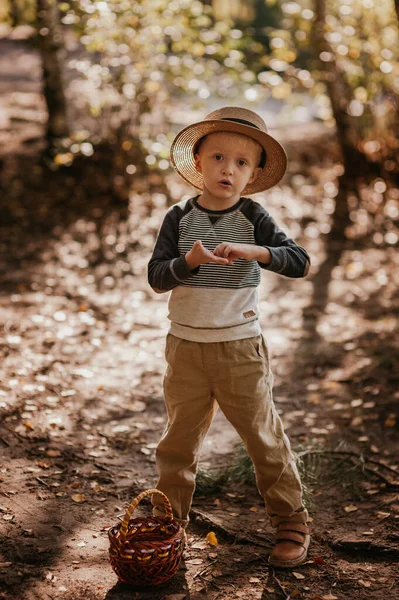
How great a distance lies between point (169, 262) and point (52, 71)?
8.23 m

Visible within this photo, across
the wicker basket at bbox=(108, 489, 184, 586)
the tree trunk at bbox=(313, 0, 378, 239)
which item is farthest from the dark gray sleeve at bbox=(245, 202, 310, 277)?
the tree trunk at bbox=(313, 0, 378, 239)

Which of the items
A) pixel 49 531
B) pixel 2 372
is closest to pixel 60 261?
pixel 2 372

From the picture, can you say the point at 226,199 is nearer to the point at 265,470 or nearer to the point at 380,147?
the point at 265,470

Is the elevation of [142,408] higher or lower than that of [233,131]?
lower

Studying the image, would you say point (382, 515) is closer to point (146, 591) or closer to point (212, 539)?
point (212, 539)

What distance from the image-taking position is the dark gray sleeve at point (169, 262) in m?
2.99

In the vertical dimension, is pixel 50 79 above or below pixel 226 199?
below

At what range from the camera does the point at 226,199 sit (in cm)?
316

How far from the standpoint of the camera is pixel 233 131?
311 centimetres

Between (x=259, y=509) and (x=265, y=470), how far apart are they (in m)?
0.72

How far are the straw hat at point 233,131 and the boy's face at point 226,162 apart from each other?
0.03 metres

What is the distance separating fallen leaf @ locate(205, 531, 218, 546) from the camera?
11.4 feet

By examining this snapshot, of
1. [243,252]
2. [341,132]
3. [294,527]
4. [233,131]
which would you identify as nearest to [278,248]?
[243,252]

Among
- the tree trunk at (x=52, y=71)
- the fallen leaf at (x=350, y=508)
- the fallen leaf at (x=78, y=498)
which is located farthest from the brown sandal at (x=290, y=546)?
the tree trunk at (x=52, y=71)
